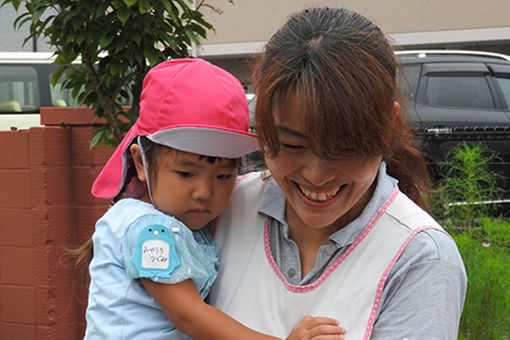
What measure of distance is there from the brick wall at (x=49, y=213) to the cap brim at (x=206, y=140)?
2119 mm

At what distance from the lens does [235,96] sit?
1.68 m

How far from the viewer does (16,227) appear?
388 cm

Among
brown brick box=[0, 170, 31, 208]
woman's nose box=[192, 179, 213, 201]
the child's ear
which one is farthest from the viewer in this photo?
brown brick box=[0, 170, 31, 208]

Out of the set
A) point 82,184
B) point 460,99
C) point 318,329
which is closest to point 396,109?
point 318,329

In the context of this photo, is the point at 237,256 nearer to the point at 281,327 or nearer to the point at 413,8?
the point at 281,327

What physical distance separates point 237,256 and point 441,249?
0.50m

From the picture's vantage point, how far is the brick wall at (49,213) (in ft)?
12.2

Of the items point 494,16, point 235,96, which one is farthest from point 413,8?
point 235,96

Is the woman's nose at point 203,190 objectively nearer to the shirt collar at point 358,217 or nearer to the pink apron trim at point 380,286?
the shirt collar at point 358,217

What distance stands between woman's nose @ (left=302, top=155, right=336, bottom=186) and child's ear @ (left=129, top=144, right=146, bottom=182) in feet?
2.09

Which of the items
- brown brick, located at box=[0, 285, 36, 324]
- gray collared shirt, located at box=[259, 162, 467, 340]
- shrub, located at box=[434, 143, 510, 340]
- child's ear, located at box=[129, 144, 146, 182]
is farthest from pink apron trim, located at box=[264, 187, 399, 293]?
brown brick, located at box=[0, 285, 36, 324]

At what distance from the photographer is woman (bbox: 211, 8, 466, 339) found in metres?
1.20

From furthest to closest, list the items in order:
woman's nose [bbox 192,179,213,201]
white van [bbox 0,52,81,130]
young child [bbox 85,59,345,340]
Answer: white van [bbox 0,52,81,130], woman's nose [bbox 192,179,213,201], young child [bbox 85,59,345,340]

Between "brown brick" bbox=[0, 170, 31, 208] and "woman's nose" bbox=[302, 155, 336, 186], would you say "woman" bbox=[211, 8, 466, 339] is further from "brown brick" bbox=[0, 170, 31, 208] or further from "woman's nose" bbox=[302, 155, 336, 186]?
"brown brick" bbox=[0, 170, 31, 208]
